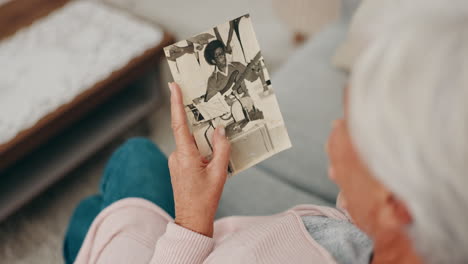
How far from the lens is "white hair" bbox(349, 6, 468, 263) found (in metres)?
0.42

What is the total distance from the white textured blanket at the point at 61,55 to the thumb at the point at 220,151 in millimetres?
800

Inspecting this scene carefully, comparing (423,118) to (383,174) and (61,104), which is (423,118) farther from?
(61,104)

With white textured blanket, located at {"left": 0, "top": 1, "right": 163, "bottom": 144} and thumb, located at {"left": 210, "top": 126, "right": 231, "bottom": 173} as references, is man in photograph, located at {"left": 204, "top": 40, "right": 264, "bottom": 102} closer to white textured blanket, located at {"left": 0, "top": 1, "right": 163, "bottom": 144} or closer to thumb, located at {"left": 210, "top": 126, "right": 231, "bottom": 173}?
thumb, located at {"left": 210, "top": 126, "right": 231, "bottom": 173}

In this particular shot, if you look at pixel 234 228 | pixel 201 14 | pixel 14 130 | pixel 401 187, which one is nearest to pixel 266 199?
pixel 234 228

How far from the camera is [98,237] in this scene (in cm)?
96

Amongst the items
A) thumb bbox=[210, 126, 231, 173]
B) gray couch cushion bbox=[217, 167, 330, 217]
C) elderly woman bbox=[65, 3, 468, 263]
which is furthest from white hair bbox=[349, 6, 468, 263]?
gray couch cushion bbox=[217, 167, 330, 217]

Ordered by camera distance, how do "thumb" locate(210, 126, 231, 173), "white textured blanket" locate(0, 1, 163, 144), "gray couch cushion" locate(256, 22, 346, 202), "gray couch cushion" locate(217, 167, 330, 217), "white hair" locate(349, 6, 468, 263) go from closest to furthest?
"white hair" locate(349, 6, 468, 263) < "thumb" locate(210, 126, 231, 173) < "gray couch cushion" locate(217, 167, 330, 217) < "gray couch cushion" locate(256, 22, 346, 202) < "white textured blanket" locate(0, 1, 163, 144)

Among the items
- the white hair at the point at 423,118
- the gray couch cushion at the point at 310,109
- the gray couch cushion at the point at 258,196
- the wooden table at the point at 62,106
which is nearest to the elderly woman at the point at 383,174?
the white hair at the point at 423,118

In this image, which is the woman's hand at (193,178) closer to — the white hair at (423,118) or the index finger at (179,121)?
the index finger at (179,121)

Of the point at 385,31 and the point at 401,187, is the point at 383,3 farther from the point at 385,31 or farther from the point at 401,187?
the point at 401,187

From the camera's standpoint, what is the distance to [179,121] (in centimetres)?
82

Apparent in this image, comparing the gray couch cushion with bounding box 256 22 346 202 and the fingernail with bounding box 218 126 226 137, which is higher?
the fingernail with bounding box 218 126 226 137

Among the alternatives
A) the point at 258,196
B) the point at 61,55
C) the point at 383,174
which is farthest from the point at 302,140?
the point at 61,55

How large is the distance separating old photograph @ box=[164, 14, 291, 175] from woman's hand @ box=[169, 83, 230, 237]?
0.04 m
